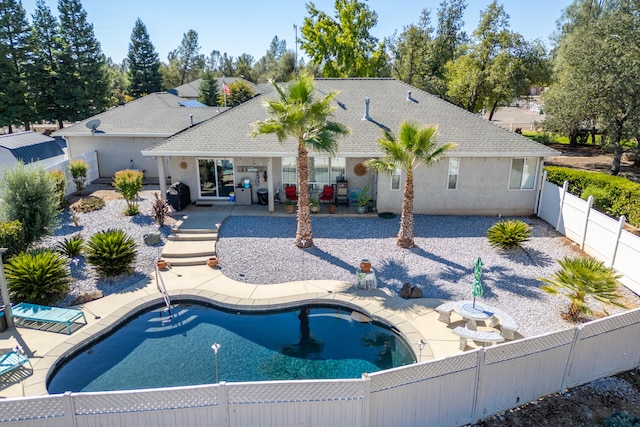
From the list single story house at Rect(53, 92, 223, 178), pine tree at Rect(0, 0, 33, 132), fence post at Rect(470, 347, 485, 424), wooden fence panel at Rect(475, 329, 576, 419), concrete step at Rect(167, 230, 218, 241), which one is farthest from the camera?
pine tree at Rect(0, 0, 33, 132)

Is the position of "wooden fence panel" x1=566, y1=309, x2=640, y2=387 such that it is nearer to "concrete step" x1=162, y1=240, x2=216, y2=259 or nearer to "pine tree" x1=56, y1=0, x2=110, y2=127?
"concrete step" x1=162, y1=240, x2=216, y2=259

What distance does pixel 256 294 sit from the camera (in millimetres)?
12180

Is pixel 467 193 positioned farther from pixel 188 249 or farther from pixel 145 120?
pixel 145 120

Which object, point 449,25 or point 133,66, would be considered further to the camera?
point 133,66

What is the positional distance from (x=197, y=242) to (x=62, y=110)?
36491mm

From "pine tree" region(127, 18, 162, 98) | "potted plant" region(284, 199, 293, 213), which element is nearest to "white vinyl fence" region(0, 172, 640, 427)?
"potted plant" region(284, 199, 293, 213)

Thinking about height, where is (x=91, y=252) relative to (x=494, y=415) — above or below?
above

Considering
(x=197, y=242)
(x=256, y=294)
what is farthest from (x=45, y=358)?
(x=197, y=242)

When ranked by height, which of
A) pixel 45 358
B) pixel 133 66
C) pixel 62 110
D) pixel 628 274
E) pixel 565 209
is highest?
pixel 133 66

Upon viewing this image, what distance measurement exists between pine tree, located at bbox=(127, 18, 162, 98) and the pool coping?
54.5 meters

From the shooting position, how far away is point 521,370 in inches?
293

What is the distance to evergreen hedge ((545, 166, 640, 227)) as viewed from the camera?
16547 mm

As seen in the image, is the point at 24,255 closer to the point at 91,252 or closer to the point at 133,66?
the point at 91,252

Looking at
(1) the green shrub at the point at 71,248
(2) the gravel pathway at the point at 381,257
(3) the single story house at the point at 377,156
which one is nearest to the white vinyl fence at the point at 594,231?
(2) the gravel pathway at the point at 381,257
